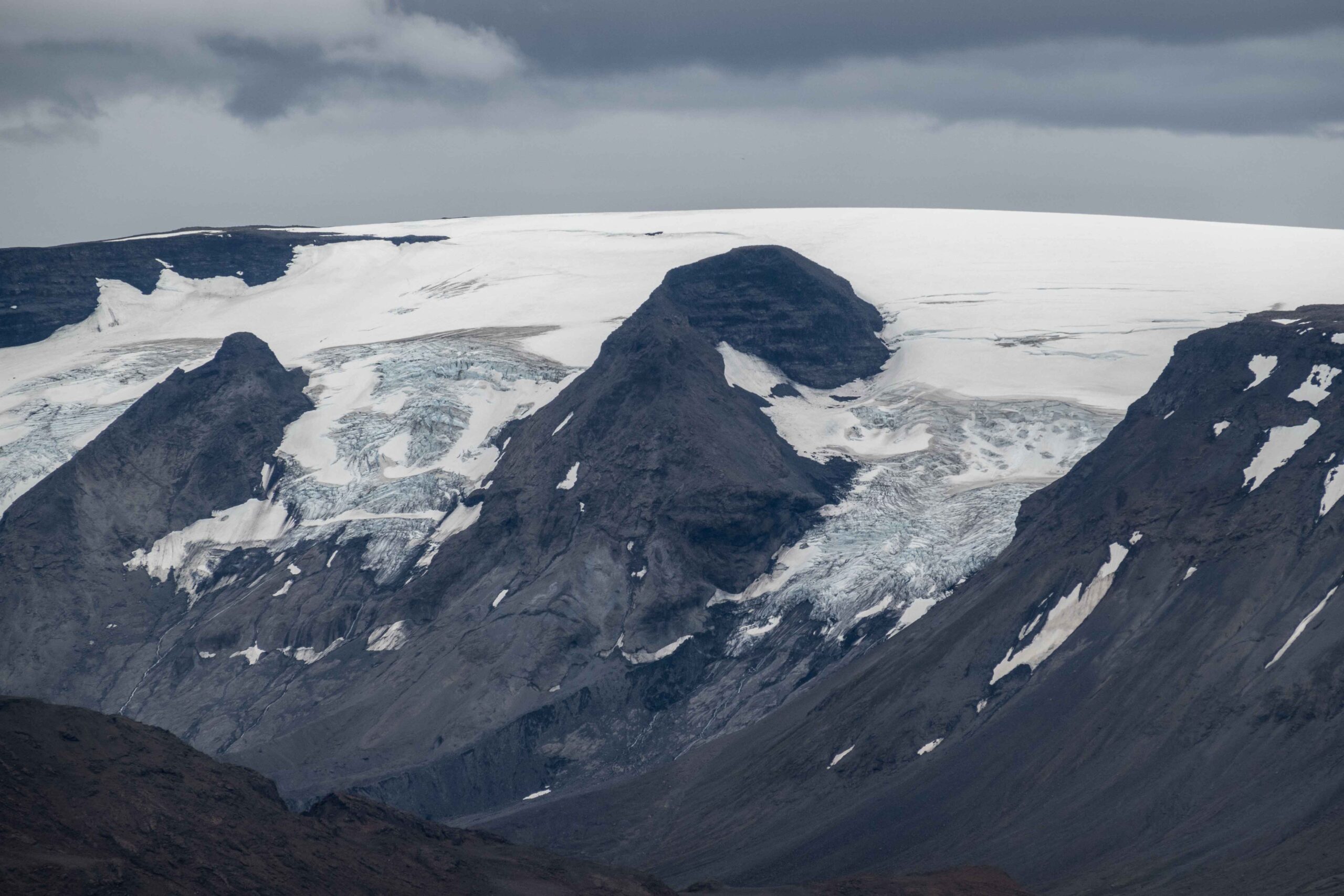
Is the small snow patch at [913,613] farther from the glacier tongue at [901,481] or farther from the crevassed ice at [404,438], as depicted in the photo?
the crevassed ice at [404,438]

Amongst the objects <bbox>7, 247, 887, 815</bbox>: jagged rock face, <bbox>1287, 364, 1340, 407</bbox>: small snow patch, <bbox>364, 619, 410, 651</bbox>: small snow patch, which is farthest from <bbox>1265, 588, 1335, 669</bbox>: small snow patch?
<bbox>364, 619, 410, 651</bbox>: small snow patch

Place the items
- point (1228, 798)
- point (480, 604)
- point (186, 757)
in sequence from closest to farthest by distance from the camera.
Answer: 1. point (186, 757)
2. point (1228, 798)
3. point (480, 604)

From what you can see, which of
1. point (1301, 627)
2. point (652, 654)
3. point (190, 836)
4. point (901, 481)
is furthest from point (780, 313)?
point (190, 836)

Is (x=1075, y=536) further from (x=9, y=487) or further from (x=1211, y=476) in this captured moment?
(x=9, y=487)

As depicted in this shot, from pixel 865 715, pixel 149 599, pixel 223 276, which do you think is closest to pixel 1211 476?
pixel 865 715

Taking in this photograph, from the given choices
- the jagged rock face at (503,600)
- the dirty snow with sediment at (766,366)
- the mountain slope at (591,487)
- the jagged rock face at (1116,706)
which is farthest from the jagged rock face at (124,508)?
the jagged rock face at (1116,706)

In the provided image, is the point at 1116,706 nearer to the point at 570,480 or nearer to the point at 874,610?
the point at 874,610
